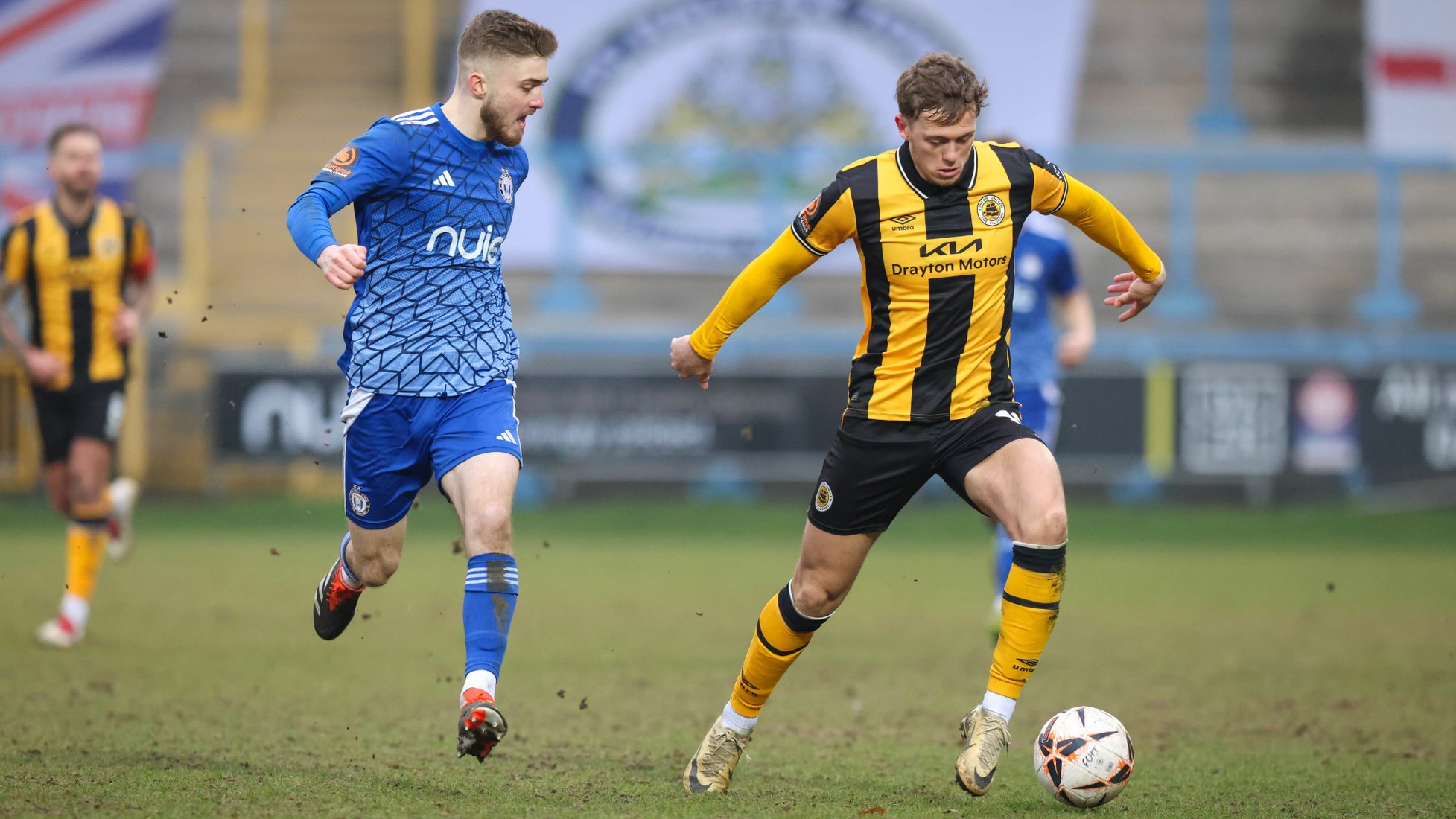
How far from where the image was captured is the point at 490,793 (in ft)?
15.3

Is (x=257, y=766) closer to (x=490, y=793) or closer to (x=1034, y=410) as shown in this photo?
(x=490, y=793)

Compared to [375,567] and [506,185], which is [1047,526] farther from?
[375,567]

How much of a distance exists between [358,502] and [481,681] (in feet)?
3.13

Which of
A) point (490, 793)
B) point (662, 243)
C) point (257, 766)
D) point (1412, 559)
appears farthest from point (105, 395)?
point (662, 243)

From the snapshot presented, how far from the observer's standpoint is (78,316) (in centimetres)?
857

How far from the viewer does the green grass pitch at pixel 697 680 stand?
479 centimetres

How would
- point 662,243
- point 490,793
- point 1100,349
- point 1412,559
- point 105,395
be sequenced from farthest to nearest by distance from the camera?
1. point 662,243
2. point 1100,349
3. point 1412,559
4. point 105,395
5. point 490,793

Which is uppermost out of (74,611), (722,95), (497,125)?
(722,95)

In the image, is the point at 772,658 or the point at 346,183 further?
the point at 772,658

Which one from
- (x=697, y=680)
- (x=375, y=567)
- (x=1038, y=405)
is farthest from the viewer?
(x=1038, y=405)

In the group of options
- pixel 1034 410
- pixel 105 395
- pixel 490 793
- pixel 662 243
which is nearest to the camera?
pixel 490 793

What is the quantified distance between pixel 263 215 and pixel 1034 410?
13.6 m

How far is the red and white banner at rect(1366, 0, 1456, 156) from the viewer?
752 inches

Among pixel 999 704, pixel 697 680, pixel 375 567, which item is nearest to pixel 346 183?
pixel 375 567
